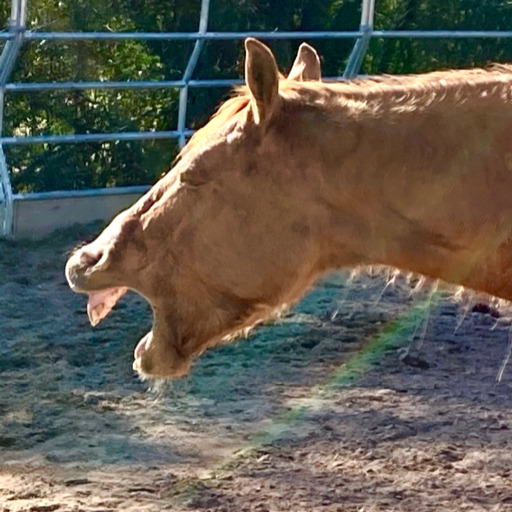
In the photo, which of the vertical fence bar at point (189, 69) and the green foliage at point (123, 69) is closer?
the vertical fence bar at point (189, 69)

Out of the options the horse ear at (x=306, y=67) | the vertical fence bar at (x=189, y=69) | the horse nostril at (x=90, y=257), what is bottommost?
the vertical fence bar at (x=189, y=69)

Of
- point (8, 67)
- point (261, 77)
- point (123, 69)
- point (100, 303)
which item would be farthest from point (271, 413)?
point (123, 69)

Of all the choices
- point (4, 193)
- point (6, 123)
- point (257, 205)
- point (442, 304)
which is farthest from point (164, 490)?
point (6, 123)

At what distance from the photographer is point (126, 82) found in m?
8.24

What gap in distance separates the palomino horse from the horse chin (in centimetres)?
12

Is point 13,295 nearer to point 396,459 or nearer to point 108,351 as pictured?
point 108,351

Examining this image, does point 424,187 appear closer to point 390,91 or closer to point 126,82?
point 390,91

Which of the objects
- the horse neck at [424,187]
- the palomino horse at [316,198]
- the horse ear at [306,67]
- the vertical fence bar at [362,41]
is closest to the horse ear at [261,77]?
the palomino horse at [316,198]

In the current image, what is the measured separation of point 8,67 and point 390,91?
5.17m

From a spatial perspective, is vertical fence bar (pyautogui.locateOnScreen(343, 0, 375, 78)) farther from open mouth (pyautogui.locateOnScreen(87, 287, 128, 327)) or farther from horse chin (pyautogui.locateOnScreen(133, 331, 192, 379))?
horse chin (pyautogui.locateOnScreen(133, 331, 192, 379))

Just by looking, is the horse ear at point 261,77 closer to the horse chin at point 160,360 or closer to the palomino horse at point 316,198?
the palomino horse at point 316,198

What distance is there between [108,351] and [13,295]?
1.09 m

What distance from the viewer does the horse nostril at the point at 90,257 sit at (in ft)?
9.79

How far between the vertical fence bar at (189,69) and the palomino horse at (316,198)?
5.40m
